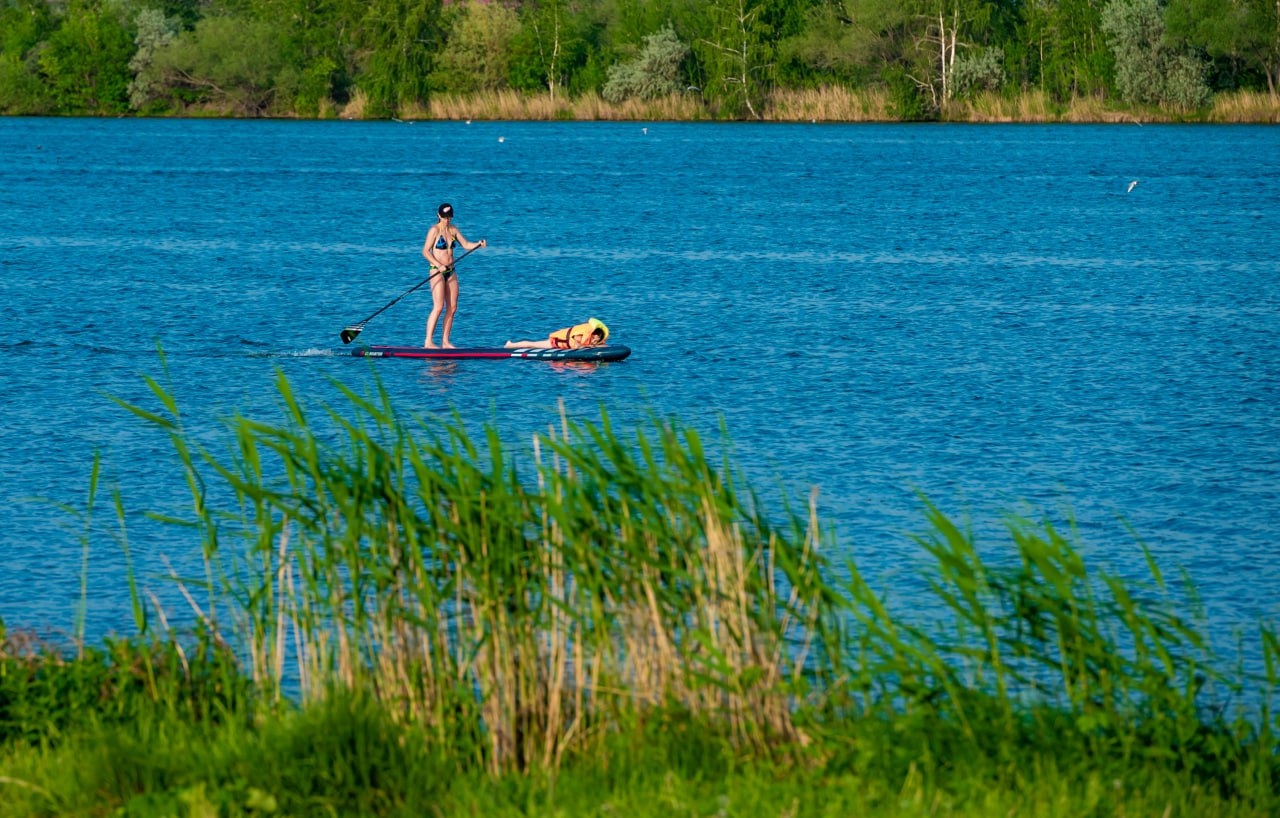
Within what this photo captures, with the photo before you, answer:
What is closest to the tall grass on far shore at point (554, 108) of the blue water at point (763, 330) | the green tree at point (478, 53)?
the green tree at point (478, 53)

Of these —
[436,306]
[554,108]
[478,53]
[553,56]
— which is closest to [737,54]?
[554,108]

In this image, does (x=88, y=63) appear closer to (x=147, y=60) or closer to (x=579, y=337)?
(x=147, y=60)

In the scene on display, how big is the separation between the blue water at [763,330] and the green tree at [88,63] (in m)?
56.8

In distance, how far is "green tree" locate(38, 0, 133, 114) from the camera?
12144 cm

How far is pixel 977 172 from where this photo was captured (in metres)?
69.9

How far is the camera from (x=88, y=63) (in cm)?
12281

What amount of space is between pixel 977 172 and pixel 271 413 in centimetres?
5398

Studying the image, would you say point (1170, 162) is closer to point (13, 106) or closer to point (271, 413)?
point (271, 413)

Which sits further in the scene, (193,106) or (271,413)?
(193,106)

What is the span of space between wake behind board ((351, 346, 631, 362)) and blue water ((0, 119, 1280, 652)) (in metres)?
0.23

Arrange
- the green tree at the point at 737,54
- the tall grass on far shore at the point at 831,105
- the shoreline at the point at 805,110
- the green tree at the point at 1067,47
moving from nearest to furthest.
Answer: the shoreline at the point at 805,110 → the green tree at the point at 1067,47 → the tall grass on far shore at the point at 831,105 → the green tree at the point at 737,54

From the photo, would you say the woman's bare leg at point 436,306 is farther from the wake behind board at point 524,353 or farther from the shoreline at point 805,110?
the shoreline at point 805,110

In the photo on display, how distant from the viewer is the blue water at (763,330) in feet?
→ 50.4

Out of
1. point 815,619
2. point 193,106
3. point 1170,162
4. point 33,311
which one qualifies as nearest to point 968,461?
point 815,619
